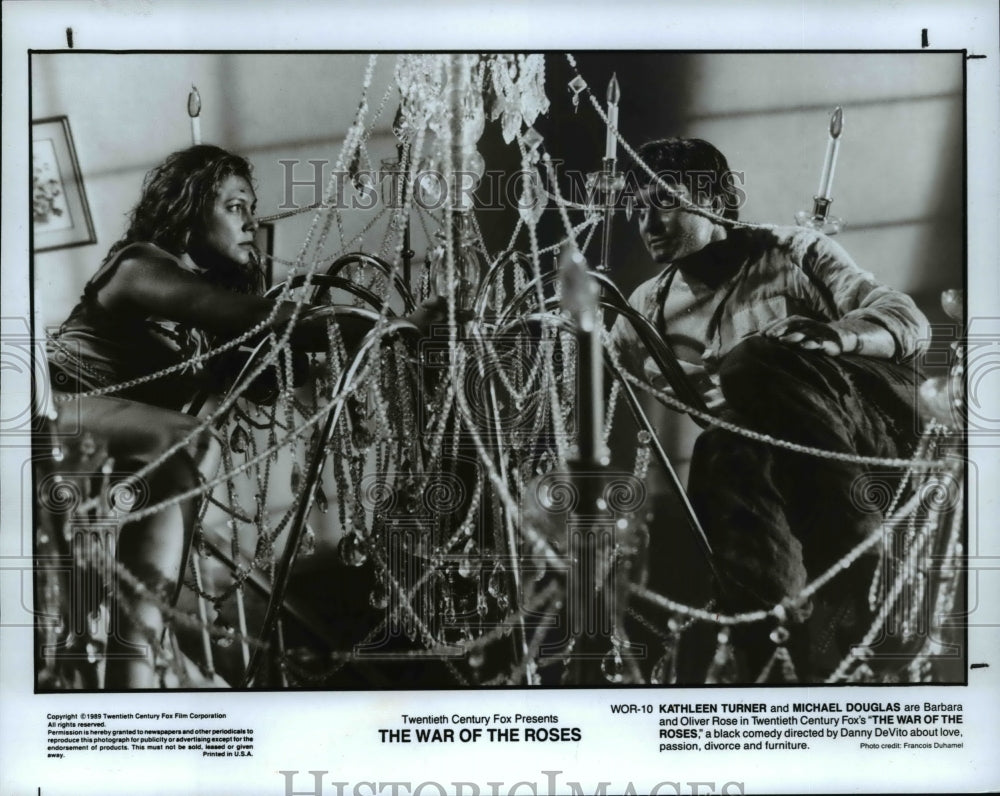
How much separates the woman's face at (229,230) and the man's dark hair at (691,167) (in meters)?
0.96

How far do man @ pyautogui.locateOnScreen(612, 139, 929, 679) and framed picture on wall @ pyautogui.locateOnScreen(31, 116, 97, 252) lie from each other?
1349mm

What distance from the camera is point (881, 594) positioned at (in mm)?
2629

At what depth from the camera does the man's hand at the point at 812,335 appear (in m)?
2.62

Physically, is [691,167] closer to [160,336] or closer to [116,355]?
[160,336]

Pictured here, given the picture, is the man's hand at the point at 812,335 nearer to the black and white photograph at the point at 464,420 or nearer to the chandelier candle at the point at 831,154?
the black and white photograph at the point at 464,420

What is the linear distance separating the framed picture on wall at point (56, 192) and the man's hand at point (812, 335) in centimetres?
171

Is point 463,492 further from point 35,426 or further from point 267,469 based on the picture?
point 35,426

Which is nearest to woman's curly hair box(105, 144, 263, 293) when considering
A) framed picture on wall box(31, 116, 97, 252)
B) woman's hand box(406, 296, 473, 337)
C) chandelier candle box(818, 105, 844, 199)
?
framed picture on wall box(31, 116, 97, 252)

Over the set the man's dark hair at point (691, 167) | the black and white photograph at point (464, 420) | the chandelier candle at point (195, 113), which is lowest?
the black and white photograph at point (464, 420)

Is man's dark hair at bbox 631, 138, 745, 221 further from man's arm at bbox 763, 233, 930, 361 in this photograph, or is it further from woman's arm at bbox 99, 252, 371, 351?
woman's arm at bbox 99, 252, 371, 351

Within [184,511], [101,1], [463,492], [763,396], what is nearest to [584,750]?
[463,492]

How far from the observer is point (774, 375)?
2621mm

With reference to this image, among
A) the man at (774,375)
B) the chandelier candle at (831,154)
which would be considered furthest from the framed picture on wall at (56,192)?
the chandelier candle at (831,154)

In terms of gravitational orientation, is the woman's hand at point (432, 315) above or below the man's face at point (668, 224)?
below
